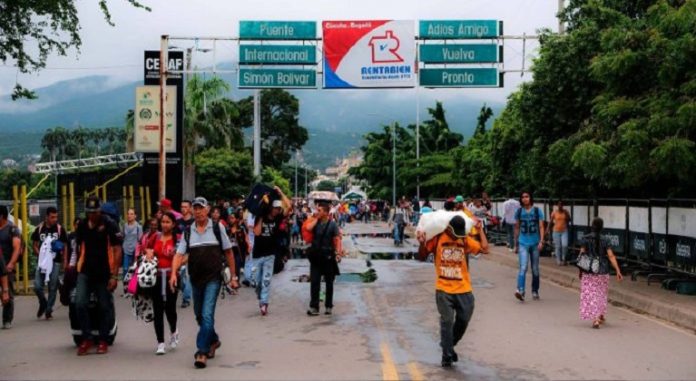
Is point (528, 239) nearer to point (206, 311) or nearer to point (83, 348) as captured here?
point (206, 311)

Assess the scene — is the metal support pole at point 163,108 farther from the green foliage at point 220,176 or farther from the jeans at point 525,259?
the green foliage at point 220,176

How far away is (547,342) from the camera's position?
1038cm

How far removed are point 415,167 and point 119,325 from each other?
5562 cm

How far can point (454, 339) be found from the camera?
903 centimetres

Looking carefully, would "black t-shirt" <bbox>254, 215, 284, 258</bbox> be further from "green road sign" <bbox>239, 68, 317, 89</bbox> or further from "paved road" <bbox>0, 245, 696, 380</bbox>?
"green road sign" <bbox>239, 68, 317, 89</bbox>

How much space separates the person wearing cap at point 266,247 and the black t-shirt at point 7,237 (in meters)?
3.60

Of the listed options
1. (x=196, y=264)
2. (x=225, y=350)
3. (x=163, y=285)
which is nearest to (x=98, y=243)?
(x=163, y=285)

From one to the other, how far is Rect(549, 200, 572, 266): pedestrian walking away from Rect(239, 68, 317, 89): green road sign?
860cm

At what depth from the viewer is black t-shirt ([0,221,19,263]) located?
11.6 m

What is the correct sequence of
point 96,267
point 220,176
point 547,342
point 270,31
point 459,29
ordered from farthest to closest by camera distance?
point 220,176, point 459,29, point 270,31, point 547,342, point 96,267

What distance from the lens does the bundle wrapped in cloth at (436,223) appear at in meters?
8.94

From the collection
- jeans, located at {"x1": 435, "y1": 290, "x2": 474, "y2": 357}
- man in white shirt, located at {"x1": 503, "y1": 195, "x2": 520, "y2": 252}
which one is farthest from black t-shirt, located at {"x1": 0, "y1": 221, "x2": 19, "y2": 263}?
man in white shirt, located at {"x1": 503, "y1": 195, "x2": 520, "y2": 252}

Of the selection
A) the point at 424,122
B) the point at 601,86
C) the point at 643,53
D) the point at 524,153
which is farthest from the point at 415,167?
the point at 643,53

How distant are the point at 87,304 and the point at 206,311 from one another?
5.68ft
